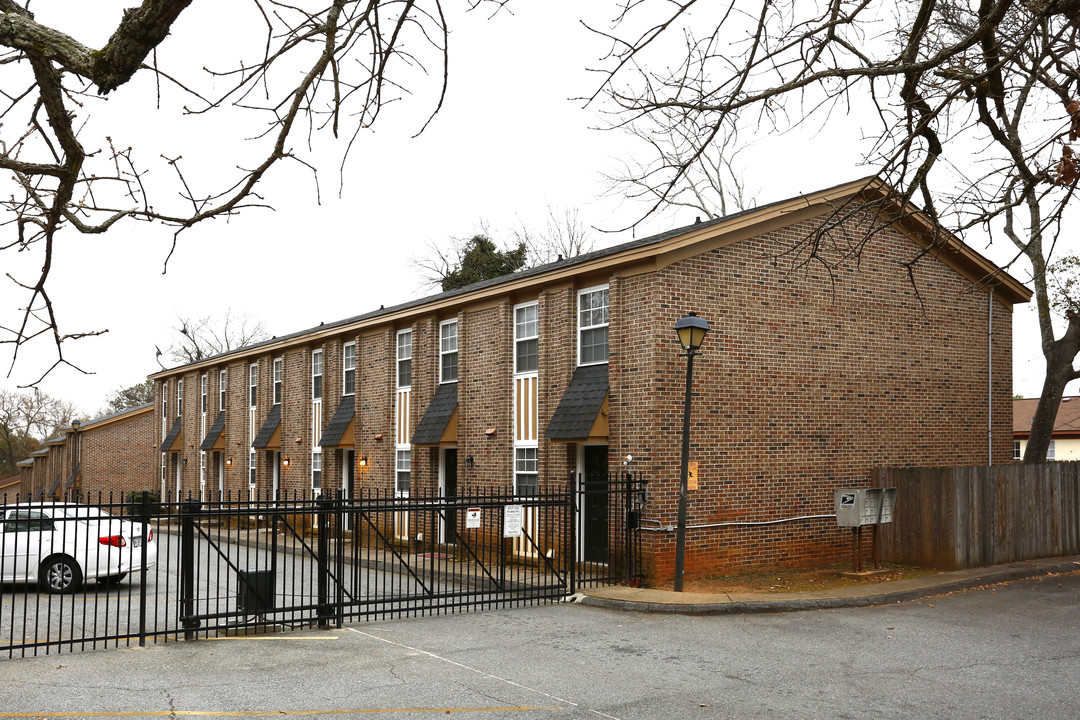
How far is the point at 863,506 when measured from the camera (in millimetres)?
15352

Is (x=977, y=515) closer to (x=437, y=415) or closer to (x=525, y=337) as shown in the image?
(x=525, y=337)

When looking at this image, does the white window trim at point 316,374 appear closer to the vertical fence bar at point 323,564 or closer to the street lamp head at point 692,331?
the vertical fence bar at point 323,564

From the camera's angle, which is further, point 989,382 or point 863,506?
point 989,382

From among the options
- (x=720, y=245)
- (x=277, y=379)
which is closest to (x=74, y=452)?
(x=277, y=379)

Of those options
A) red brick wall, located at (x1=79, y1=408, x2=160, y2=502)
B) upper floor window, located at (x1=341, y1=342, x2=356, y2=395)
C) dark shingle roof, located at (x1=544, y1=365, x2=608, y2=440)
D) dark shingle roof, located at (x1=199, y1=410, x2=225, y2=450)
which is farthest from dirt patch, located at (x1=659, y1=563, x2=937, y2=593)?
red brick wall, located at (x1=79, y1=408, x2=160, y2=502)

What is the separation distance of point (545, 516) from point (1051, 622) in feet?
27.1

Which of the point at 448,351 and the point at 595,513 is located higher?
the point at 448,351

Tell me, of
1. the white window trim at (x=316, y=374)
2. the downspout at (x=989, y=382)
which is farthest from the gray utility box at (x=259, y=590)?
the white window trim at (x=316, y=374)

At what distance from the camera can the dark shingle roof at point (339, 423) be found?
25.6 m

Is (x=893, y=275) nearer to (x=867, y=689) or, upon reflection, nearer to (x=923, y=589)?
(x=923, y=589)

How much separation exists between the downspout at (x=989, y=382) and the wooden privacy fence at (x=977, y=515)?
1515 millimetres

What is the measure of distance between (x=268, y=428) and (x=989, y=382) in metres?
21.1

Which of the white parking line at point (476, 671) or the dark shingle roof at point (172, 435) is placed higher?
the dark shingle roof at point (172, 435)

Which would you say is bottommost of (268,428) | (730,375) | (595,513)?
(595,513)
